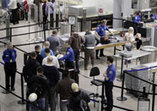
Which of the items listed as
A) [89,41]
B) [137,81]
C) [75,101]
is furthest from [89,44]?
[75,101]

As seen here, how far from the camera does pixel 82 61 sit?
16.7 metres

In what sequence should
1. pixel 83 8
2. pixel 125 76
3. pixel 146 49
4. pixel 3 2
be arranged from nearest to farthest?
1. pixel 125 76
2. pixel 146 49
3. pixel 83 8
4. pixel 3 2

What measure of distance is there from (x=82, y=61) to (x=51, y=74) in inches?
233

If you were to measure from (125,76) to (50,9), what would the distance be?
8944 mm

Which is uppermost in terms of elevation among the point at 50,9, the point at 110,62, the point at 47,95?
the point at 50,9

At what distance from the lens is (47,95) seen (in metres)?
10.8

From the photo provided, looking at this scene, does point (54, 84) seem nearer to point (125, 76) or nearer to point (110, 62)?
point (110, 62)

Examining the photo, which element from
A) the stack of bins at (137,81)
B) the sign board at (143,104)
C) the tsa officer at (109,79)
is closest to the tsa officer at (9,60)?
the tsa officer at (109,79)

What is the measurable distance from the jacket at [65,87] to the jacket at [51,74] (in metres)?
0.96

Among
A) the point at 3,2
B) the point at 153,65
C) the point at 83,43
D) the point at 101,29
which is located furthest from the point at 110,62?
the point at 3,2

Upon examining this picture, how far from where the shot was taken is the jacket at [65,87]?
9.90 m

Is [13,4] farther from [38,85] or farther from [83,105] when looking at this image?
[83,105]

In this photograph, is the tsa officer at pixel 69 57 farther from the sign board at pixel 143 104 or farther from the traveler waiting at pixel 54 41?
the sign board at pixel 143 104

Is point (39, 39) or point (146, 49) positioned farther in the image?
point (39, 39)
